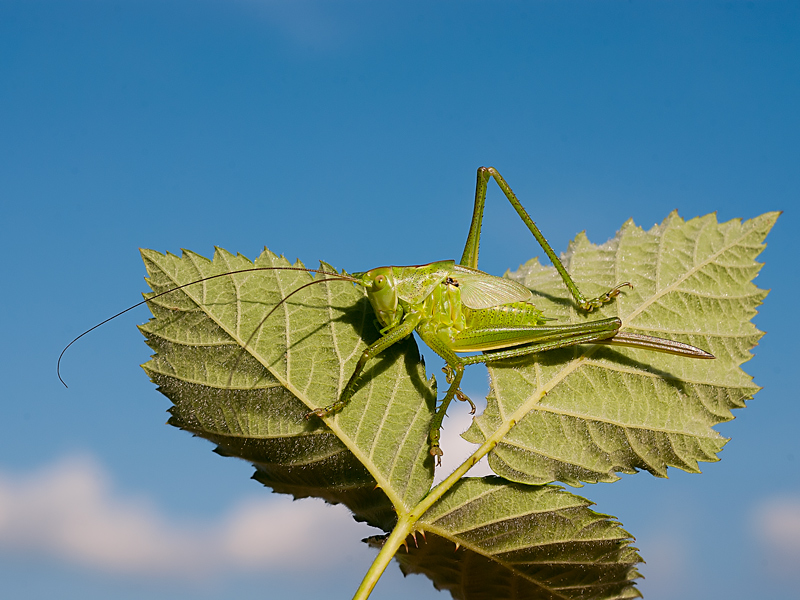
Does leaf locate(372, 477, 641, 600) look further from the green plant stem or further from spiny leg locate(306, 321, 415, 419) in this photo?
spiny leg locate(306, 321, 415, 419)

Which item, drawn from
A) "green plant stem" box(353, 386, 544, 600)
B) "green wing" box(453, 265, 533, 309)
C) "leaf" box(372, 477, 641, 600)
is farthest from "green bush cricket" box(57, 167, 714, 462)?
"leaf" box(372, 477, 641, 600)

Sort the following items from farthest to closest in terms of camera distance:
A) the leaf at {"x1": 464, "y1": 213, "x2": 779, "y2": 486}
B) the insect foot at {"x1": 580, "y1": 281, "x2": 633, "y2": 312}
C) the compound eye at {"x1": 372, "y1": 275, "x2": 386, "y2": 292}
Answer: the insect foot at {"x1": 580, "y1": 281, "x2": 633, "y2": 312} → the compound eye at {"x1": 372, "y1": 275, "x2": 386, "y2": 292} → the leaf at {"x1": 464, "y1": 213, "x2": 779, "y2": 486}

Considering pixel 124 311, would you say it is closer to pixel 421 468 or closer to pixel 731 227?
pixel 421 468

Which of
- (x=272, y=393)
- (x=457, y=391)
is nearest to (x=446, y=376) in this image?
(x=457, y=391)

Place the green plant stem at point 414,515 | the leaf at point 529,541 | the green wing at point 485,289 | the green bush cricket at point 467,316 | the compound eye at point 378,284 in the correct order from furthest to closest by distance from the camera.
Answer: the green wing at point 485,289 → the compound eye at point 378,284 → the green bush cricket at point 467,316 → the leaf at point 529,541 → the green plant stem at point 414,515

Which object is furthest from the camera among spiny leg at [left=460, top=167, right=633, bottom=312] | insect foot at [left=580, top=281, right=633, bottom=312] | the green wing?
spiny leg at [left=460, top=167, right=633, bottom=312]

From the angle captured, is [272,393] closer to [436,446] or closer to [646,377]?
[436,446]

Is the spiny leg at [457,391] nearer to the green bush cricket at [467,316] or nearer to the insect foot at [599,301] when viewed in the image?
the green bush cricket at [467,316]

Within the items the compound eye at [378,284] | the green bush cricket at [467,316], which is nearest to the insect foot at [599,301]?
the green bush cricket at [467,316]
